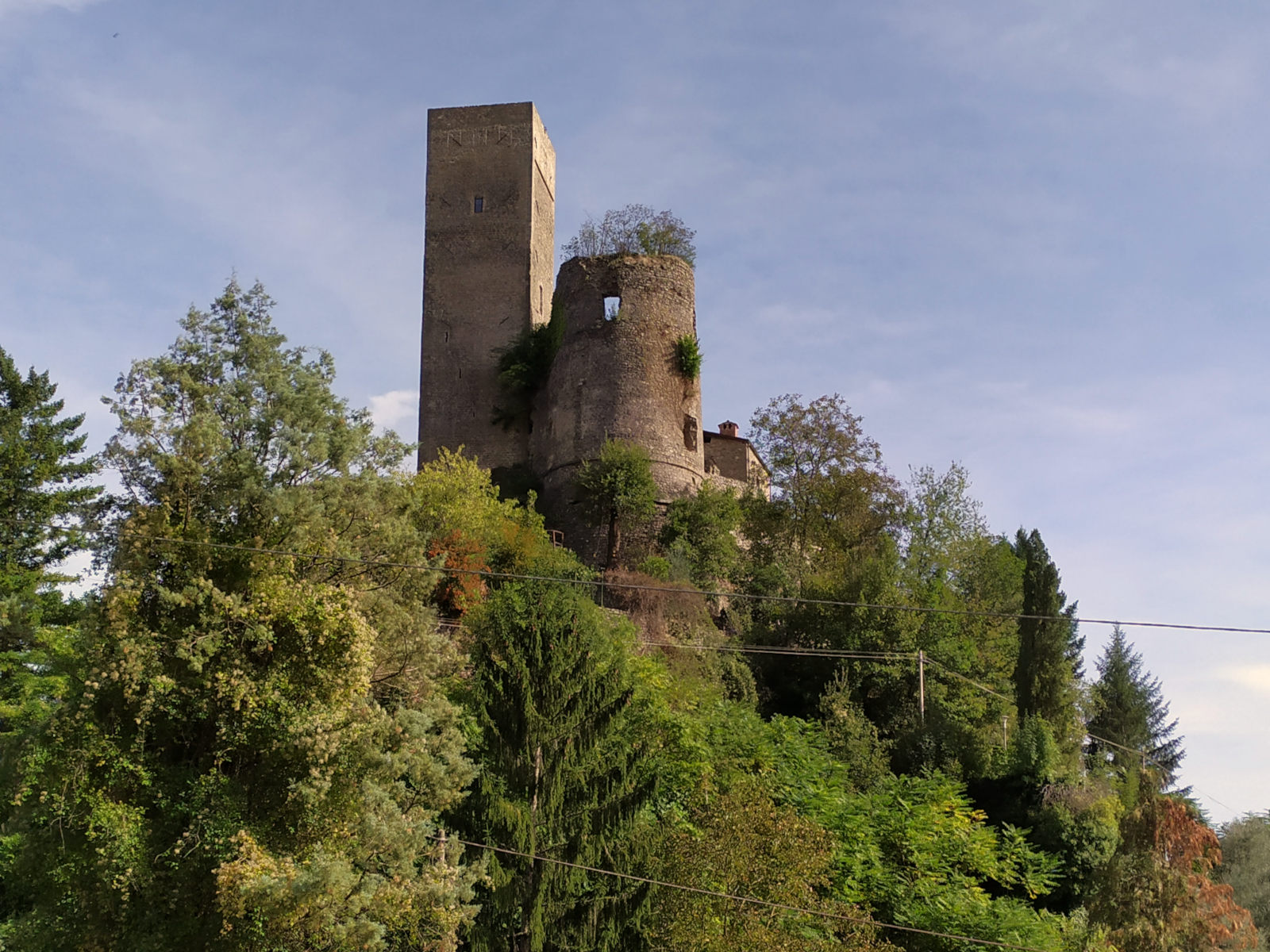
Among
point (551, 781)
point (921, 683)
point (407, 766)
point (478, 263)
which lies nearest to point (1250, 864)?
point (921, 683)

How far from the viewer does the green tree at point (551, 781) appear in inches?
730

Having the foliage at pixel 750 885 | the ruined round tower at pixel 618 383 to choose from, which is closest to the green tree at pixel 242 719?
the foliage at pixel 750 885

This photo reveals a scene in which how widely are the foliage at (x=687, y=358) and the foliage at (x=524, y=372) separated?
468cm

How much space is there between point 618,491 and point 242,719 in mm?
21403

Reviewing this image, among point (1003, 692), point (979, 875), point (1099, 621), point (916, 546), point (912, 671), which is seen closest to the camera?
point (1099, 621)

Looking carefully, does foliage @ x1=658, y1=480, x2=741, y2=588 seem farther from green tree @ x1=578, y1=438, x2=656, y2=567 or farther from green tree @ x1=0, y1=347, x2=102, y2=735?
green tree @ x1=0, y1=347, x2=102, y2=735

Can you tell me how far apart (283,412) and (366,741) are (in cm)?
445

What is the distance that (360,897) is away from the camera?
48.4ft

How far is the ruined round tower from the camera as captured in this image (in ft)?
125

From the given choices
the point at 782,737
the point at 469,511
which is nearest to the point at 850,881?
the point at 782,737

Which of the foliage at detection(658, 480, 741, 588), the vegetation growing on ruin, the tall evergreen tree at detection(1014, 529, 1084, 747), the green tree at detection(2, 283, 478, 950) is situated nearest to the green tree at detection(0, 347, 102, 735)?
the vegetation growing on ruin

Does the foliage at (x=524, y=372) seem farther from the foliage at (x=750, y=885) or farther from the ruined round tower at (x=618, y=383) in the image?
the foliage at (x=750, y=885)

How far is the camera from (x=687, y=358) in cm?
3966

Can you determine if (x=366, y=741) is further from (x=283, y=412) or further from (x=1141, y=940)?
(x=1141, y=940)
